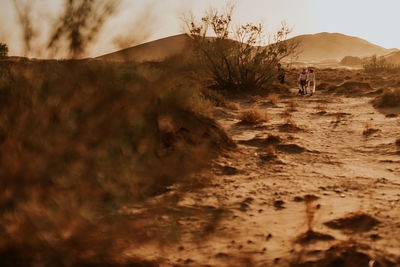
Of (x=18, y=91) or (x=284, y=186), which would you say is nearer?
(x=18, y=91)

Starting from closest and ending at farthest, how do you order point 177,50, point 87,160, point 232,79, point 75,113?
point 177,50 < point 75,113 < point 87,160 < point 232,79

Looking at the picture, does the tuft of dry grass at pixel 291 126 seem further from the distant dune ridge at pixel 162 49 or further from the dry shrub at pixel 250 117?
the distant dune ridge at pixel 162 49

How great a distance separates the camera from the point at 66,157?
2.06 metres

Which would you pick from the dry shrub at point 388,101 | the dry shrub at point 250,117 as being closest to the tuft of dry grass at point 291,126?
the dry shrub at point 250,117

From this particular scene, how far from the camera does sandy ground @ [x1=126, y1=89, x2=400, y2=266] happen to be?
2387 millimetres

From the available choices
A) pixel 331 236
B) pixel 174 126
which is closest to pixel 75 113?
pixel 331 236

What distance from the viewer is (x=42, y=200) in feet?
6.61

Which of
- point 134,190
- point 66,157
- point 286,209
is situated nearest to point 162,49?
point 66,157

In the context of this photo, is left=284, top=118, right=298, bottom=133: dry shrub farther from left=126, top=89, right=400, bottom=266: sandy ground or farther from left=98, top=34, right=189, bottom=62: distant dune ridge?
left=98, top=34, right=189, bottom=62: distant dune ridge

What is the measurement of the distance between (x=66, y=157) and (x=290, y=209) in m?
2.33

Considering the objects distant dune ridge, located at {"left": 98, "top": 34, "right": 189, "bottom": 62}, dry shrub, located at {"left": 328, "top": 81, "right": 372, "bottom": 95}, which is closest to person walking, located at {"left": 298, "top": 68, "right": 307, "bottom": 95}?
dry shrub, located at {"left": 328, "top": 81, "right": 372, "bottom": 95}

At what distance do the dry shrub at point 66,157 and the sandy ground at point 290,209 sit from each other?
0.35 m

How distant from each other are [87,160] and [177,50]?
107 cm

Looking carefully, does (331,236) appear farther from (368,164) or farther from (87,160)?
(368,164)
